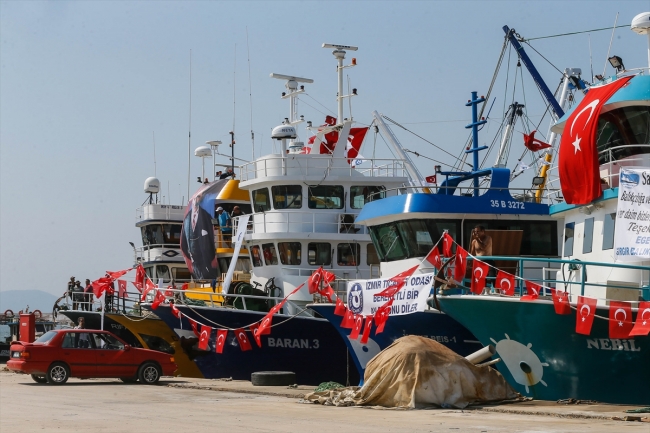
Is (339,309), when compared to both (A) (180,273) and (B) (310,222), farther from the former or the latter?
(A) (180,273)

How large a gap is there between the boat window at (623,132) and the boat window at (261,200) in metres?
11.2

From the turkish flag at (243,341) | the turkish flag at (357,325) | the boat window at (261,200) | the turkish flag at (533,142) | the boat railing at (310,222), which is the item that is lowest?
the turkish flag at (243,341)

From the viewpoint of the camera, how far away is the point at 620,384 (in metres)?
15.6

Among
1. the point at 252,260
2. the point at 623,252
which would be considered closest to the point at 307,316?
the point at 252,260

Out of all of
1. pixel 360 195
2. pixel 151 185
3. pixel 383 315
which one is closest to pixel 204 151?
pixel 151 185

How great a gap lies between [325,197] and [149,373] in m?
7.04

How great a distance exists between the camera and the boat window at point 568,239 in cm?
1839

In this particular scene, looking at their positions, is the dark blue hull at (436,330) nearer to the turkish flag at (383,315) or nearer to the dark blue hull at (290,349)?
the turkish flag at (383,315)

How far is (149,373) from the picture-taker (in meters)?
23.1

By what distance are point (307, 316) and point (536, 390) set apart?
8.99 metres

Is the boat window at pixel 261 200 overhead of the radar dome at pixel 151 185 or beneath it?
beneath

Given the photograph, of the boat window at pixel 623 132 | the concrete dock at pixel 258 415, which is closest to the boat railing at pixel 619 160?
the boat window at pixel 623 132

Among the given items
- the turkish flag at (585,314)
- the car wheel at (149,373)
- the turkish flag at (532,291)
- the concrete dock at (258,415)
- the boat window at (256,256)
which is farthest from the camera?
the boat window at (256,256)

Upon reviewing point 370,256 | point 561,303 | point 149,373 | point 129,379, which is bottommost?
point 129,379
